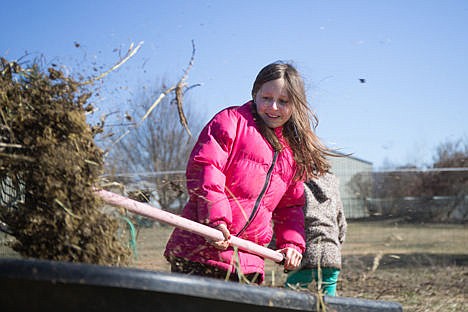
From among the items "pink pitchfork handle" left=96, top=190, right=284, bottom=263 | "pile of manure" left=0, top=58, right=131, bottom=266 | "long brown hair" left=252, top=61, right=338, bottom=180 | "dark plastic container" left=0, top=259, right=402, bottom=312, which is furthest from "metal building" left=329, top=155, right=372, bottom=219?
"dark plastic container" left=0, top=259, right=402, bottom=312

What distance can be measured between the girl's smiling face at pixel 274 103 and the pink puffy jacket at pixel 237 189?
6 cm

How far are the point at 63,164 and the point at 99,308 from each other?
0.48 metres

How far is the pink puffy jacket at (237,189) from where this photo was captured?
2.38 meters

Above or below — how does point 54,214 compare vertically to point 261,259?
above

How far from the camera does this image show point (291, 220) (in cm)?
287

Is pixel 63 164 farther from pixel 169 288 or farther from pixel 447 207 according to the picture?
pixel 447 207

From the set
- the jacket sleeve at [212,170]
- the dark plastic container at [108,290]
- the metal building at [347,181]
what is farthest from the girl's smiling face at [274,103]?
the metal building at [347,181]

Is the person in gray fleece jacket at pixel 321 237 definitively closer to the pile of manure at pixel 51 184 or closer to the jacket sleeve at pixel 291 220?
the jacket sleeve at pixel 291 220

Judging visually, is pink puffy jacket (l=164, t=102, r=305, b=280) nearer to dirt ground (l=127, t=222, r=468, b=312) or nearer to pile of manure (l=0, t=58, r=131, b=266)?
dirt ground (l=127, t=222, r=468, b=312)

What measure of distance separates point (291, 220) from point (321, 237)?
→ 564 mm

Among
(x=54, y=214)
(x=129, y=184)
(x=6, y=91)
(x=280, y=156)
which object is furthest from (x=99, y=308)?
(x=280, y=156)

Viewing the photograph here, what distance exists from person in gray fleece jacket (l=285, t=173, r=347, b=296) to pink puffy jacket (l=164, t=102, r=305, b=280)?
1.64 ft

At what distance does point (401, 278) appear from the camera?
21.2 feet

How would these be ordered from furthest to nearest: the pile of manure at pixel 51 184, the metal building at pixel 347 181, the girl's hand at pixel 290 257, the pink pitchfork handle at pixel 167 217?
1. the metal building at pixel 347 181
2. the girl's hand at pixel 290 257
3. the pink pitchfork handle at pixel 167 217
4. the pile of manure at pixel 51 184
